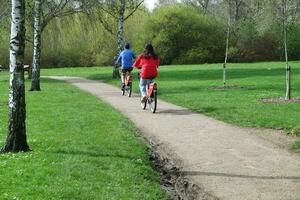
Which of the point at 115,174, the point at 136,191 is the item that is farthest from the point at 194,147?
the point at 136,191

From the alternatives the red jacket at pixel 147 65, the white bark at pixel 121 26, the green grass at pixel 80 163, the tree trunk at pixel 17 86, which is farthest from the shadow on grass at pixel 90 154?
the white bark at pixel 121 26

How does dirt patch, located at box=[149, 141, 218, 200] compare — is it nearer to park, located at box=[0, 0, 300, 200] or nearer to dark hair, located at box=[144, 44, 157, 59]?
park, located at box=[0, 0, 300, 200]

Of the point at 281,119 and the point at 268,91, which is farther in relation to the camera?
the point at 268,91

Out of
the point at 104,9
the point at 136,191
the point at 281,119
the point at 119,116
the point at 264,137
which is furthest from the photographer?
the point at 104,9

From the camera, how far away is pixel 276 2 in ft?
72.0

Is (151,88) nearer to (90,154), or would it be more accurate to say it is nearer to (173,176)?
(90,154)

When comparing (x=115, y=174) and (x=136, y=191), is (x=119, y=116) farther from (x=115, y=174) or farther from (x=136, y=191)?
(x=136, y=191)

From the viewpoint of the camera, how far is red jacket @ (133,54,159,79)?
1612 centimetres

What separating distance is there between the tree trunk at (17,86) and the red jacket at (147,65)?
6.73m

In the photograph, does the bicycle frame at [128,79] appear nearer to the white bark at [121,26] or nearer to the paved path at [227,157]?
the paved path at [227,157]

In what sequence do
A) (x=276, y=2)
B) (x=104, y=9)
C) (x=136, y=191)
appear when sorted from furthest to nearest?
(x=104, y=9)
(x=276, y=2)
(x=136, y=191)

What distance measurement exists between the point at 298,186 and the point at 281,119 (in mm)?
6439

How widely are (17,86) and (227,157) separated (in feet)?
13.1

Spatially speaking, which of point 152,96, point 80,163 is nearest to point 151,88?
point 152,96
